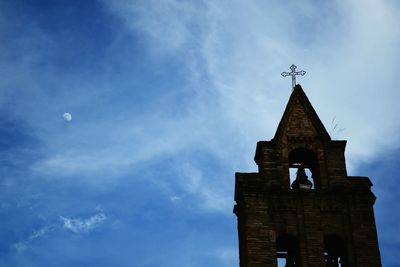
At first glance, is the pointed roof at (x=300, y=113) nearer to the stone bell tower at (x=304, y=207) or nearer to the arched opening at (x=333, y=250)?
the stone bell tower at (x=304, y=207)

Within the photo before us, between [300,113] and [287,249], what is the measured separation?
20.1 ft

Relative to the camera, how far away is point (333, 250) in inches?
1190

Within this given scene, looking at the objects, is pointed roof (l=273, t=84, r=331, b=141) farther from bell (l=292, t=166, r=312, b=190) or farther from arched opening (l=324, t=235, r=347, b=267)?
arched opening (l=324, t=235, r=347, b=267)

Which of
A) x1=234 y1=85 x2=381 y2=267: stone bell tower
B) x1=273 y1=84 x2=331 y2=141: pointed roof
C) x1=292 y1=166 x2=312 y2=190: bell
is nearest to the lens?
x1=234 y1=85 x2=381 y2=267: stone bell tower

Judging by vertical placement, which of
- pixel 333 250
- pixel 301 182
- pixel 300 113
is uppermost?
pixel 300 113

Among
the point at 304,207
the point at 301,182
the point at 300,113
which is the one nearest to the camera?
the point at 304,207

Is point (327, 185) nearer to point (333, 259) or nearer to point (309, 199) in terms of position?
point (309, 199)

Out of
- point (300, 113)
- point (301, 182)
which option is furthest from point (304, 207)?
point (300, 113)

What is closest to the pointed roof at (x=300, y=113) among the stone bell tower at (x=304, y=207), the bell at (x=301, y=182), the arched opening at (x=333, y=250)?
the stone bell tower at (x=304, y=207)

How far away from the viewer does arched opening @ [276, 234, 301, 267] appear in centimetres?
2970

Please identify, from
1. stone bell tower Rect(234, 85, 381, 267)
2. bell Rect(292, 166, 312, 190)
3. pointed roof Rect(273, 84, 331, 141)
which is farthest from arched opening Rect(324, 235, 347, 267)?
pointed roof Rect(273, 84, 331, 141)

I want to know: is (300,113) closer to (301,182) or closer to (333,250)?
(301,182)

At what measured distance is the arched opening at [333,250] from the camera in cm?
2970

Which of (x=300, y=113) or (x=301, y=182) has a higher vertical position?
(x=300, y=113)
